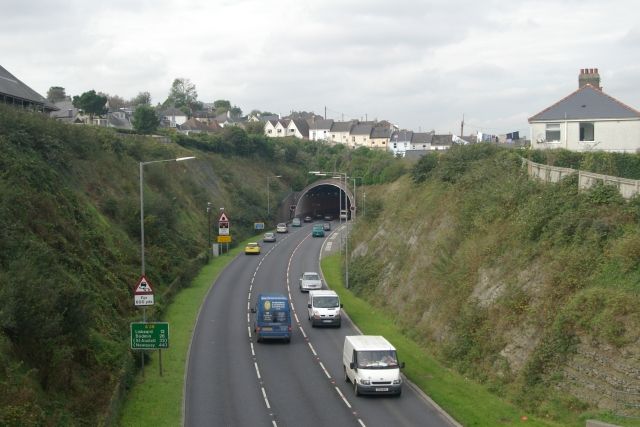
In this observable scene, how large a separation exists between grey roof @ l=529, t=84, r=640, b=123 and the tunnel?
65179 millimetres

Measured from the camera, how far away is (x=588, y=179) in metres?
33.6

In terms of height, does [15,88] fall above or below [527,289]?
above

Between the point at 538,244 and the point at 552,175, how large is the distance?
695 centimetres

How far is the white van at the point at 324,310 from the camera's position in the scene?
140 feet

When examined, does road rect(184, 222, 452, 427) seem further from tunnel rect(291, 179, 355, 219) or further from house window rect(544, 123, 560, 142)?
tunnel rect(291, 179, 355, 219)

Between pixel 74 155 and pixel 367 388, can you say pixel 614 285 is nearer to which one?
pixel 367 388

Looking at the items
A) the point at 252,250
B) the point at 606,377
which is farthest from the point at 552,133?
the point at 252,250

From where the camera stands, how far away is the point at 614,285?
1031 inches

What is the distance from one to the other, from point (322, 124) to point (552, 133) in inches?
5598

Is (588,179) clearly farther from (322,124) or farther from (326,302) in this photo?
(322,124)

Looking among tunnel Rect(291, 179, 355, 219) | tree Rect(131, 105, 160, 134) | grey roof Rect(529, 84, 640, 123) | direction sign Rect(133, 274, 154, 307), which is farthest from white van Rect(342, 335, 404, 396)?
tree Rect(131, 105, 160, 134)

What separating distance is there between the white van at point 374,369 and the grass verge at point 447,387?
1747 mm

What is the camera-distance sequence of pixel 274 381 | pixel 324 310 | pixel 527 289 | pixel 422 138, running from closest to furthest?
pixel 527 289
pixel 274 381
pixel 324 310
pixel 422 138

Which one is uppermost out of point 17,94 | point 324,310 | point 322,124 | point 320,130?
point 322,124
